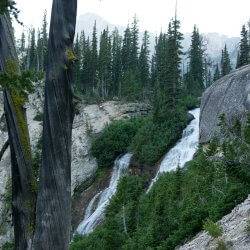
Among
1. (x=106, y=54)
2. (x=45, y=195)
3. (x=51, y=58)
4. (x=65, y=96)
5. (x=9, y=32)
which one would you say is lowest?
(x=45, y=195)

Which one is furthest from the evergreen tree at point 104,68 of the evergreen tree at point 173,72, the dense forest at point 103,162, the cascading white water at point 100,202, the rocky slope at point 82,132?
the cascading white water at point 100,202

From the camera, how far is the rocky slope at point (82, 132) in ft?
148

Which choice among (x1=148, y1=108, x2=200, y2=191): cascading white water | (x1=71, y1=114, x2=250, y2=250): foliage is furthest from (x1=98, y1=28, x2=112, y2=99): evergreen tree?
(x1=71, y1=114, x2=250, y2=250): foliage

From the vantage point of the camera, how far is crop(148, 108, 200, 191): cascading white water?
117 feet

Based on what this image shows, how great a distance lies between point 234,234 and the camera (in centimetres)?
1044

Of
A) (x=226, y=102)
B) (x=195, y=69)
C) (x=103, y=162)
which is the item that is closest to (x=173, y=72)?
(x=103, y=162)

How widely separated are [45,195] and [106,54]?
77.4m

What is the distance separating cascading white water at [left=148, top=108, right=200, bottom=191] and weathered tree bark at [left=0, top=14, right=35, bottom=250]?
1174 inches

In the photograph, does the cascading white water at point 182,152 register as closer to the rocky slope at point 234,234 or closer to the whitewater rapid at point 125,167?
the whitewater rapid at point 125,167

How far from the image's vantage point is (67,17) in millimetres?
4465

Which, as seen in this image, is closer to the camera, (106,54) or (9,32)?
(9,32)

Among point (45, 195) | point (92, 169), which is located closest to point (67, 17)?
point (45, 195)

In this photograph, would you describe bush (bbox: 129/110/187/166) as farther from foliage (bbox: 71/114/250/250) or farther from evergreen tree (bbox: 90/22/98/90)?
evergreen tree (bbox: 90/22/98/90)

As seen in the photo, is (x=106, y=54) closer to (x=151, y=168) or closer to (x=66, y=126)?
(x=151, y=168)
